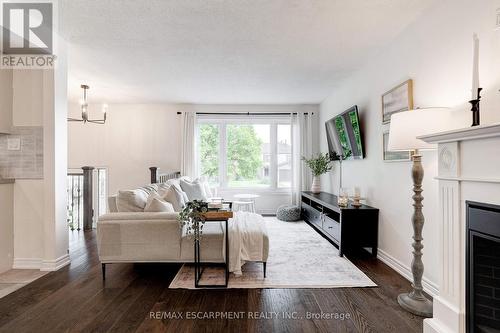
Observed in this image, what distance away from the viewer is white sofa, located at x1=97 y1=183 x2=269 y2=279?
257 centimetres

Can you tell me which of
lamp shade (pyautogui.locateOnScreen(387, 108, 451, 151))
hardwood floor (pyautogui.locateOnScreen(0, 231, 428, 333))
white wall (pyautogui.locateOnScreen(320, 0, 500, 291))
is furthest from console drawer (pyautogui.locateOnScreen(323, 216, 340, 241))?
lamp shade (pyautogui.locateOnScreen(387, 108, 451, 151))

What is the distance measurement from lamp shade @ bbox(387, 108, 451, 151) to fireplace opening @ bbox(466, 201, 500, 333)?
2.04ft

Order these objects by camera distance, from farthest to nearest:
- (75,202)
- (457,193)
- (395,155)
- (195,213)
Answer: (75,202)
(395,155)
(195,213)
(457,193)

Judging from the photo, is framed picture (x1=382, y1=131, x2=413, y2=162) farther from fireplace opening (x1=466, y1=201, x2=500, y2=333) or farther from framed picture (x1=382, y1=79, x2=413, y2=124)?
fireplace opening (x1=466, y1=201, x2=500, y2=333)

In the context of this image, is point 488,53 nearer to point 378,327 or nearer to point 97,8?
point 378,327

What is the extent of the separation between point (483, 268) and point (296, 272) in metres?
1.59

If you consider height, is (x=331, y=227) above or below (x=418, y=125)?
below

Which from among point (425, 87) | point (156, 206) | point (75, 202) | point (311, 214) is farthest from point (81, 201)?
point (425, 87)

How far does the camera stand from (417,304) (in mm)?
2041

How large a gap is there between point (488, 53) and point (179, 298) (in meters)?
2.90

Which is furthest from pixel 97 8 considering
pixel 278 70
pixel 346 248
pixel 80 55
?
pixel 346 248

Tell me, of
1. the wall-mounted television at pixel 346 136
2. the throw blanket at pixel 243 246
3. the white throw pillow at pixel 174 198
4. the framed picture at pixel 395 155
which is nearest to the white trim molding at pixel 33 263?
the white throw pillow at pixel 174 198

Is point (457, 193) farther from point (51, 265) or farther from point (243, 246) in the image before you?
point (51, 265)

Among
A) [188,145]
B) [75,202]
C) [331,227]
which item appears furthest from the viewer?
[188,145]
